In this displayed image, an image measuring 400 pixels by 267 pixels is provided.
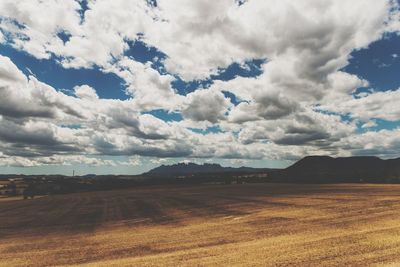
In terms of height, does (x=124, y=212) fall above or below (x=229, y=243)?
above

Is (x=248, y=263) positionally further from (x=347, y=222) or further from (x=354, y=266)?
(x=347, y=222)

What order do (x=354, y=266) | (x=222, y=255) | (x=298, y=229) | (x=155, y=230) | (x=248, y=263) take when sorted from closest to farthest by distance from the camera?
(x=354, y=266), (x=248, y=263), (x=222, y=255), (x=298, y=229), (x=155, y=230)

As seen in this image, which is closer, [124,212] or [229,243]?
[229,243]

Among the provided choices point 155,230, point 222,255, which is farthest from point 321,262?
point 155,230

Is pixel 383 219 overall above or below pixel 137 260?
above

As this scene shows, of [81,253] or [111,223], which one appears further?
[111,223]

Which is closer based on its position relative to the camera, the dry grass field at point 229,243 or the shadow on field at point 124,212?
the dry grass field at point 229,243

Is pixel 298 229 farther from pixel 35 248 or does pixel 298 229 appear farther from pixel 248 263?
pixel 35 248

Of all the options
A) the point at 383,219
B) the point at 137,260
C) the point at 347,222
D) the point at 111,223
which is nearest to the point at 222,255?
the point at 137,260

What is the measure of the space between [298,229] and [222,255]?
7.94 m

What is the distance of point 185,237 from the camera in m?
24.6

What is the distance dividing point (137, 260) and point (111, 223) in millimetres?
18327

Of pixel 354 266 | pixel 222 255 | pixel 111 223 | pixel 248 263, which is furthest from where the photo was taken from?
pixel 111 223

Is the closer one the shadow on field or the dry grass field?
the dry grass field
